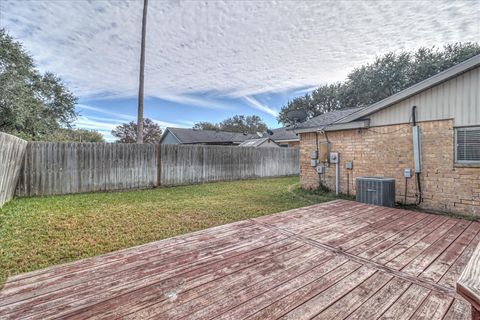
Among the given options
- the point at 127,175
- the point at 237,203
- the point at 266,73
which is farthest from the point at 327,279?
the point at 266,73

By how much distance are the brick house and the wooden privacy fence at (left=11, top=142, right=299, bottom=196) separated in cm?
613

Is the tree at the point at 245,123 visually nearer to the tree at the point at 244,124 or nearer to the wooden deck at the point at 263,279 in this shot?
the tree at the point at 244,124

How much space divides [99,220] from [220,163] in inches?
278

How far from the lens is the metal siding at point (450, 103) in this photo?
14.5ft

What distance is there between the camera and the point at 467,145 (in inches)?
179

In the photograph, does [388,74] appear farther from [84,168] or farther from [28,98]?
[28,98]

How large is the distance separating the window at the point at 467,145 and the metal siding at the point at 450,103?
6.0 inches

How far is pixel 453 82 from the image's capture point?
15.3 feet

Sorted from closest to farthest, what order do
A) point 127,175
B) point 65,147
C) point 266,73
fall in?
point 65,147, point 127,175, point 266,73

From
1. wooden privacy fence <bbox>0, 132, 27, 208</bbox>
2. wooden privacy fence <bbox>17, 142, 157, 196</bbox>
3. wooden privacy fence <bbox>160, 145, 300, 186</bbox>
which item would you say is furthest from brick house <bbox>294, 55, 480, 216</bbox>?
wooden privacy fence <bbox>0, 132, 27, 208</bbox>

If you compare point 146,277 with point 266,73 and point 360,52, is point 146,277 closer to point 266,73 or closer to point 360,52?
point 360,52

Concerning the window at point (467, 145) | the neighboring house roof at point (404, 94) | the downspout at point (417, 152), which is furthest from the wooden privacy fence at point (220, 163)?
the window at point (467, 145)

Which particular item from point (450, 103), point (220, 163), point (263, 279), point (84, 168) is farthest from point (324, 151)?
point (84, 168)

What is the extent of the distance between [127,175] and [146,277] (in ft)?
24.2
